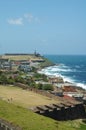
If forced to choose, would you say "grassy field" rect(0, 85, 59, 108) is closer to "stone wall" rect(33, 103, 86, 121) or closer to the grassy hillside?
"stone wall" rect(33, 103, 86, 121)

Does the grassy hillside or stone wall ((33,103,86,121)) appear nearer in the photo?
the grassy hillside

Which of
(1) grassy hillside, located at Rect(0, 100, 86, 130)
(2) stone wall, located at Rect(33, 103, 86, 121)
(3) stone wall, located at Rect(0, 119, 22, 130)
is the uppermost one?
(3) stone wall, located at Rect(0, 119, 22, 130)

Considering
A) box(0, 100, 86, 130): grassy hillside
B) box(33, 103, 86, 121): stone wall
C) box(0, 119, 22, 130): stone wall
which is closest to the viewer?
box(0, 119, 22, 130): stone wall

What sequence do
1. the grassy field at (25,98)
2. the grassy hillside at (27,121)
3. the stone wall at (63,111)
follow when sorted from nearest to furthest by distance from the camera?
the grassy hillside at (27,121) → the stone wall at (63,111) → the grassy field at (25,98)

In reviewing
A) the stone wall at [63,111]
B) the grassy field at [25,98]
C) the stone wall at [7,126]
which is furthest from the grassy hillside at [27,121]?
the grassy field at [25,98]

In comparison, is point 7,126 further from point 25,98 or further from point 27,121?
point 25,98

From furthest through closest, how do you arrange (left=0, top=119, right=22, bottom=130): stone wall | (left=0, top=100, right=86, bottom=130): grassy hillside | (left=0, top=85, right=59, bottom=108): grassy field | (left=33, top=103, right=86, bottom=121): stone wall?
(left=0, top=85, right=59, bottom=108): grassy field, (left=33, top=103, right=86, bottom=121): stone wall, (left=0, top=100, right=86, bottom=130): grassy hillside, (left=0, top=119, right=22, bottom=130): stone wall

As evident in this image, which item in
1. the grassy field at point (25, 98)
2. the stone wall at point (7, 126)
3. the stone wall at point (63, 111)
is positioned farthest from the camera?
the grassy field at point (25, 98)

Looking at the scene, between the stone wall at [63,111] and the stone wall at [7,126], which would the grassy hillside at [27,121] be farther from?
the stone wall at [63,111]

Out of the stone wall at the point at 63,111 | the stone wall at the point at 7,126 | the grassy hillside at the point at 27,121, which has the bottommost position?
the stone wall at the point at 63,111

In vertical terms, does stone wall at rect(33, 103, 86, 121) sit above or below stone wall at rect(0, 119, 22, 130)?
below

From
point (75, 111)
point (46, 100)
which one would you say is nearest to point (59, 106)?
point (75, 111)

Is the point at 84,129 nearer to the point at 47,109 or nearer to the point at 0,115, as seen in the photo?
the point at 47,109

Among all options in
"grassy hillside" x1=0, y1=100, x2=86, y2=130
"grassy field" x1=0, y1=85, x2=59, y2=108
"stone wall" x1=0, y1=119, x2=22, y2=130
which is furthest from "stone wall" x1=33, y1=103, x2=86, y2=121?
"stone wall" x1=0, y1=119, x2=22, y2=130
